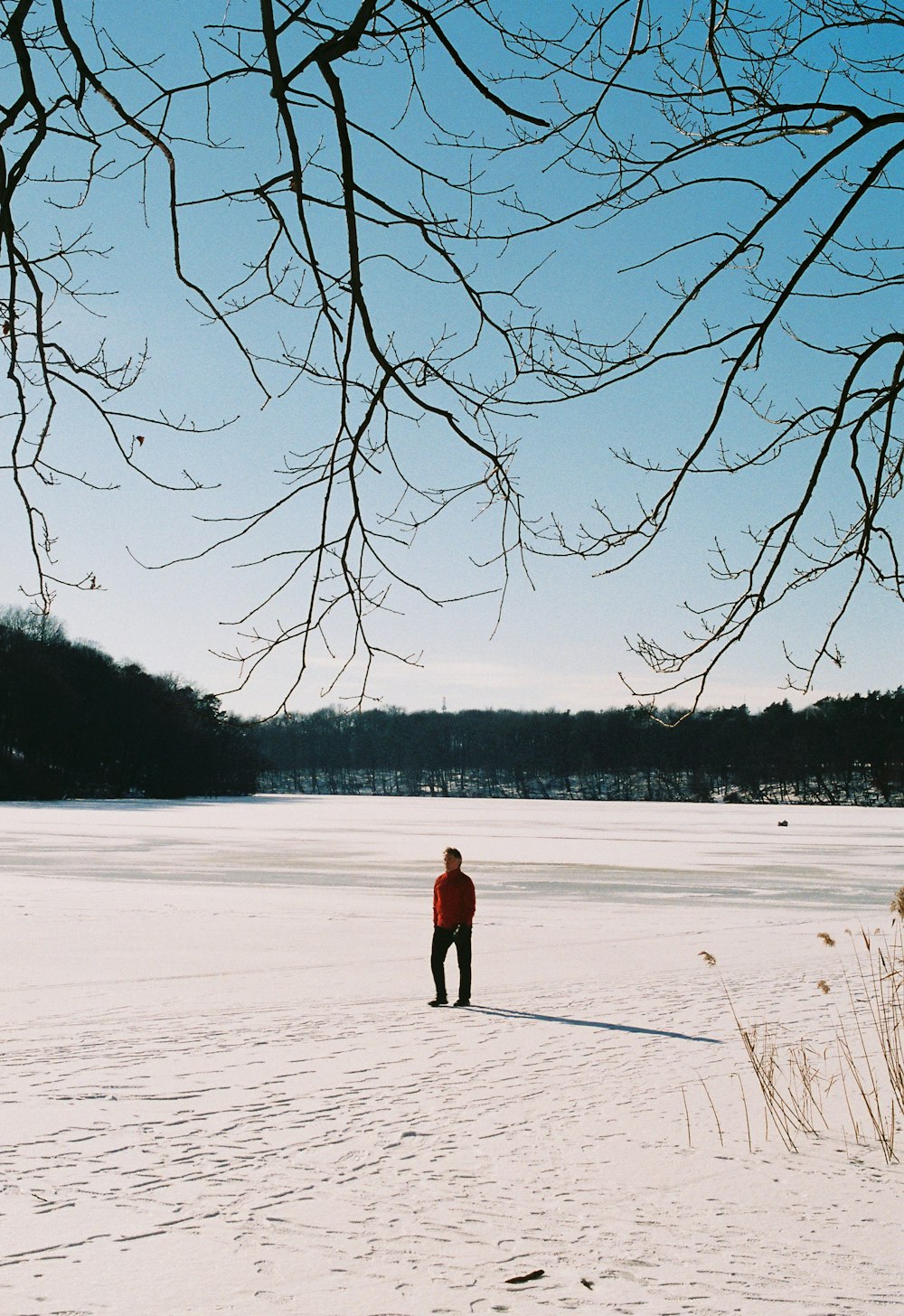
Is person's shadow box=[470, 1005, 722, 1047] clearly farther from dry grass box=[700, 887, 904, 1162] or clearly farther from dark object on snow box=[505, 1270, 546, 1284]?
dark object on snow box=[505, 1270, 546, 1284]

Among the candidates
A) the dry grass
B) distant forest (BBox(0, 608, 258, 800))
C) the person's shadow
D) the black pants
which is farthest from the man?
distant forest (BBox(0, 608, 258, 800))

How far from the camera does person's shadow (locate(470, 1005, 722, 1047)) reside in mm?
9452

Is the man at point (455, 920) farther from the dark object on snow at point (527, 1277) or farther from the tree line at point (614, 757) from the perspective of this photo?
the tree line at point (614, 757)

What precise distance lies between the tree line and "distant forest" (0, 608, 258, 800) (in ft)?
25.3

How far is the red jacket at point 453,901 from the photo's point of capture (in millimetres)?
10977

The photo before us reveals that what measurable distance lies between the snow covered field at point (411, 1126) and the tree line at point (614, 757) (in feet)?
240

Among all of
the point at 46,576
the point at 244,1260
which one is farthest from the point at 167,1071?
the point at 46,576

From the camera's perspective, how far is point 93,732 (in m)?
80.1

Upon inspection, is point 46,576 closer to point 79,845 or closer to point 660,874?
point 660,874

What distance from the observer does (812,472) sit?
4.04m

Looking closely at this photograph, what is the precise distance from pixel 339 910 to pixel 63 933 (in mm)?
4292

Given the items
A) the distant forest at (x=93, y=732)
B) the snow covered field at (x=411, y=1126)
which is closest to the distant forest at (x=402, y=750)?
the distant forest at (x=93, y=732)

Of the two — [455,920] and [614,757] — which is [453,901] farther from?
[614,757]

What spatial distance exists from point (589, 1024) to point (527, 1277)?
5.29 m
